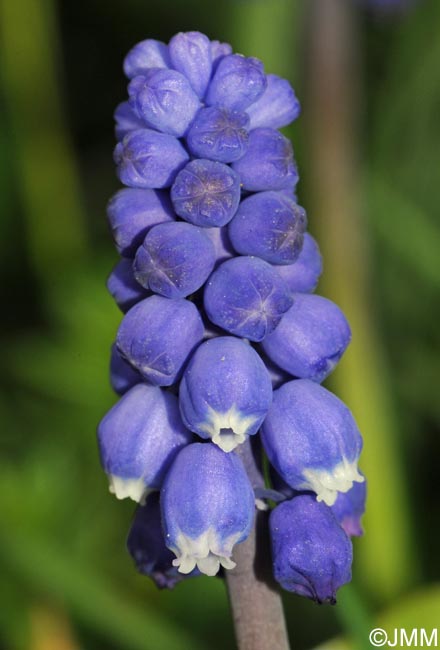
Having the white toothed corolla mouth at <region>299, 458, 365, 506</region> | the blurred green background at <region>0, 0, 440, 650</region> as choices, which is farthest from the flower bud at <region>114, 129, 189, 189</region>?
the blurred green background at <region>0, 0, 440, 650</region>

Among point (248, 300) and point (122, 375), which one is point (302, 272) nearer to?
point (248, 300)

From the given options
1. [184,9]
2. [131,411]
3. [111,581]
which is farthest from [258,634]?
[184,9]

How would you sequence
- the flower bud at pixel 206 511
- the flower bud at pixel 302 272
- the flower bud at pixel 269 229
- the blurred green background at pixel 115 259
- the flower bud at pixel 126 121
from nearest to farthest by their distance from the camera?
the flower bud at pixel 206 511 → the flower bud at pixel 269 229 → the flower bud at pixel 302 272 → the flower bud at pixel 126 121 → the blurred green background at pixel 115 259

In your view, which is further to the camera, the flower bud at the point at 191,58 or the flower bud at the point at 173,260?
the flower bud at the point at 191,58

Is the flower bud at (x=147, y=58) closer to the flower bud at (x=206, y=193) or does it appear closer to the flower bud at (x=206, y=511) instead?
the flower bud at (x=206, y=193)

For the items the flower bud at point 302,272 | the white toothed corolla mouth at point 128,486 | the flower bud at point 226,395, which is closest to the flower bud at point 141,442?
the white toothed corolla mouth at point 128,486

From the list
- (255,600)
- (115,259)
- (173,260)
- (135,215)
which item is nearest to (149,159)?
(135,215)
